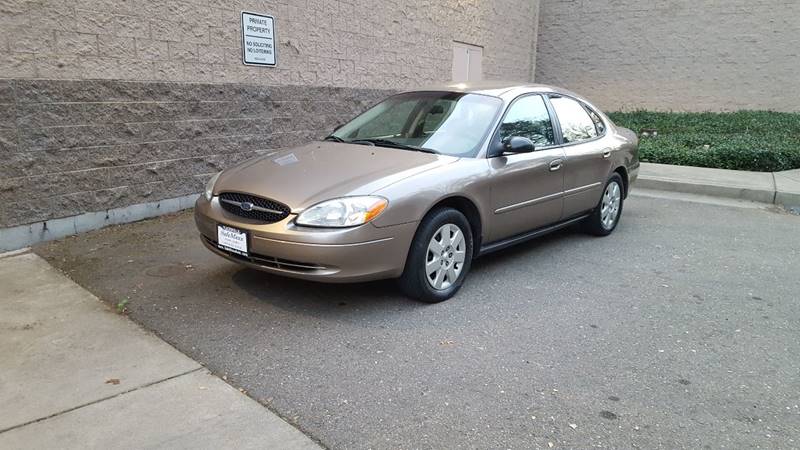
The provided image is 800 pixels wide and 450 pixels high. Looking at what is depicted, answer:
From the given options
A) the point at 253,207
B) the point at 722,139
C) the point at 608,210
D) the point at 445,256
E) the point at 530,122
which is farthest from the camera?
the point at 722,139

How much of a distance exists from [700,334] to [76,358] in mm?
3892

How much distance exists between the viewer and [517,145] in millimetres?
4621

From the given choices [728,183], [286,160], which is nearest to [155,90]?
[286,160]

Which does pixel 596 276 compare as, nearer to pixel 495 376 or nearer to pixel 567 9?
pixel 495 376

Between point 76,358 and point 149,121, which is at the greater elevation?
point 149,121

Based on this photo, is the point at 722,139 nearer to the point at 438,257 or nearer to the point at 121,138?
the point at 438,257

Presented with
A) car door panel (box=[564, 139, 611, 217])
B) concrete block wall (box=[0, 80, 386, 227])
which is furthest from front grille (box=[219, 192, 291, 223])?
car door panel (box=[564, 139, 611, 217])

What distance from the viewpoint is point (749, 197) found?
843cm

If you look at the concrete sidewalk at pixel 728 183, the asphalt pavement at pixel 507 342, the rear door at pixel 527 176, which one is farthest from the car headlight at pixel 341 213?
the concrete sidewalk at pixel 728 183

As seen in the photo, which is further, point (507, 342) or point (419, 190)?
point (419, 190)

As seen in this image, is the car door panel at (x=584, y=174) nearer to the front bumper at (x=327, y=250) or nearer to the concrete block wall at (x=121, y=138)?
the front bumper at (x=327, y=250)


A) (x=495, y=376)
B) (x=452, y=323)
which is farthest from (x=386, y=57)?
(x=495, y=376)

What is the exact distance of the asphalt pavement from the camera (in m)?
2.91

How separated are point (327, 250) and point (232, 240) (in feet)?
2.48
